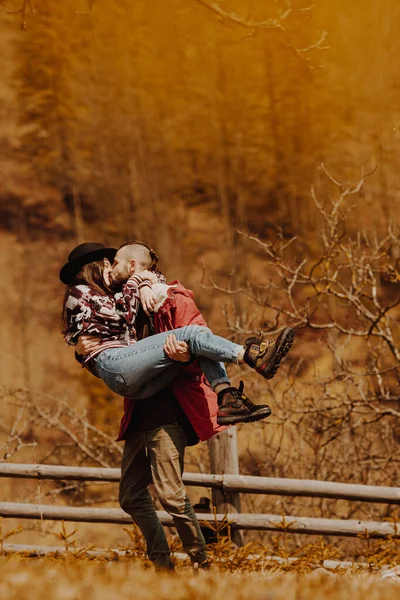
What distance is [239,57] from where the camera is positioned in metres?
12.9

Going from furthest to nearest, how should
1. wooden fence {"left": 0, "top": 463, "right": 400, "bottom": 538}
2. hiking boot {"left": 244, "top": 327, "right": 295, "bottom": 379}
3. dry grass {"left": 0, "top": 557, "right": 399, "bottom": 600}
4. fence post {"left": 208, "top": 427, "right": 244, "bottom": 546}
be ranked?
fence post {"left": 208, "top": 427, "right": 244, "bottom": 546}
wooden fence {"left": 0, "top": 463, "right": 400, "bottom": 538}
hiking boot {"left": 244, "top": 327, "right": 295, "bottom": 379}
dry grass {"left": 0, "top": 557, "right": 399, "bottom": 600}

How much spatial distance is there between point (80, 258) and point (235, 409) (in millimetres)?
1154

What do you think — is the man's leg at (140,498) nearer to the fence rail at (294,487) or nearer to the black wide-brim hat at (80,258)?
the black wide-brim hat at (80,258)

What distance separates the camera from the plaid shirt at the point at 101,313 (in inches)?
167

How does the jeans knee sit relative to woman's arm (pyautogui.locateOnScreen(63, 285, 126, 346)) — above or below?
below

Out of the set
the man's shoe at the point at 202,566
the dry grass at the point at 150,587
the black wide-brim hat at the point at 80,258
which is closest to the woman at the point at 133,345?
the black wide-brim hat at the point at 80,258

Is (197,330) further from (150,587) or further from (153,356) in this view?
(150,587)

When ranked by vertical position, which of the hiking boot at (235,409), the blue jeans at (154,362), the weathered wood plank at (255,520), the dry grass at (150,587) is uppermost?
the blue jeans at (154,362)

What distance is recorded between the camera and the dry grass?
275 centimetres

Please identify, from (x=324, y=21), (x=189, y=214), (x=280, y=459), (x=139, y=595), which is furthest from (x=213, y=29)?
(x=139, y=595)

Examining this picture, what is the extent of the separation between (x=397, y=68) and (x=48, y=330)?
21.3ft

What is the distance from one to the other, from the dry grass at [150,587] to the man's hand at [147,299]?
4.45 ft

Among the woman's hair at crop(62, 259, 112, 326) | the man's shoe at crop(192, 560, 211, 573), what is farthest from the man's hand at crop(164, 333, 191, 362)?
the man's shoe at crop(192, 560, 211, 573)

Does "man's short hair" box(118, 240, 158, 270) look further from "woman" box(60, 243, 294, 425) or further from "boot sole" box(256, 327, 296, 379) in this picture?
"boot sole" box(256, 327, 296, 379)
